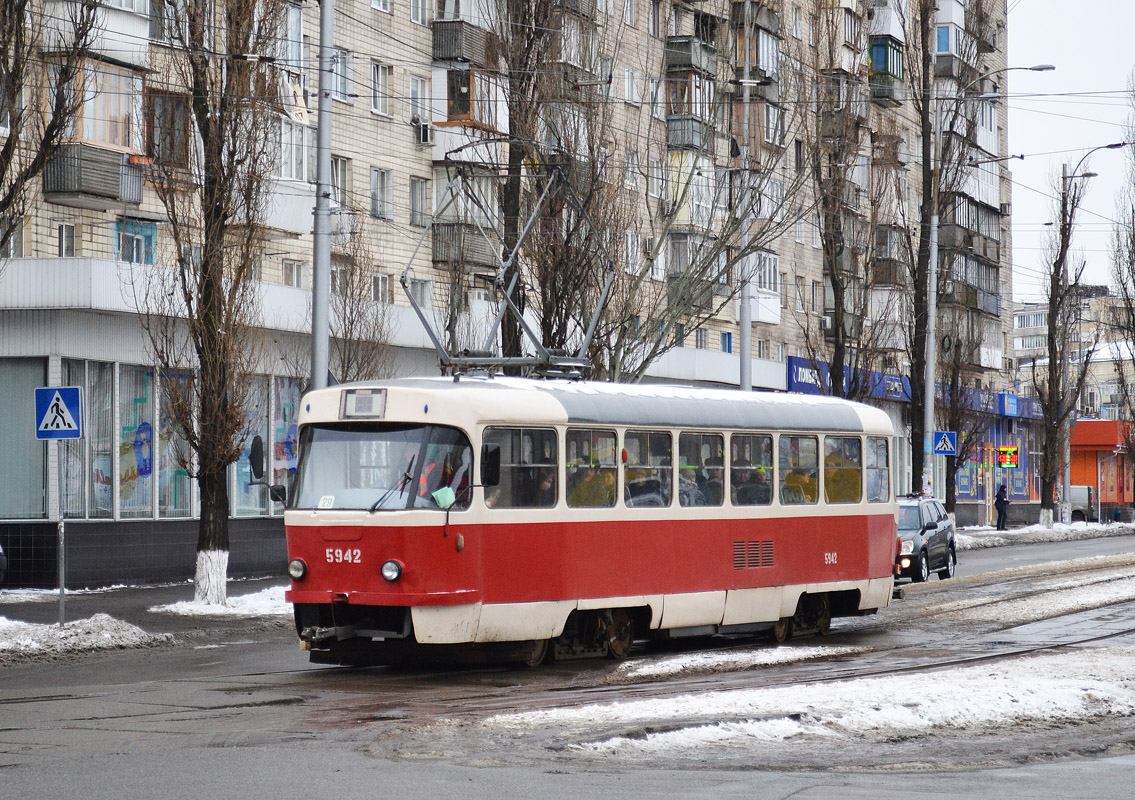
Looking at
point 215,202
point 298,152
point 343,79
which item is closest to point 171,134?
point 215,202

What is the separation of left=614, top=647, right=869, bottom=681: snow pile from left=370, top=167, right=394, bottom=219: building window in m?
20.6

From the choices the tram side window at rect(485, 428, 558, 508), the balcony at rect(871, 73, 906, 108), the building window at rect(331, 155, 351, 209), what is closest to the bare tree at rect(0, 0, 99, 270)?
the tram side window at rect(485, 428, 558, 508)

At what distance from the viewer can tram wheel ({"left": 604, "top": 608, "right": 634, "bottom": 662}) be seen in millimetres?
16516

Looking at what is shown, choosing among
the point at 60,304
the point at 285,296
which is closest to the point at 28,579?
the point at 60,304

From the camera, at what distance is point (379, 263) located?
119 feet

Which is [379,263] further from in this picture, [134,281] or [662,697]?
[662,697]

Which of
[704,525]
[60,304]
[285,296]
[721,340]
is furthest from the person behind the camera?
[721,340]

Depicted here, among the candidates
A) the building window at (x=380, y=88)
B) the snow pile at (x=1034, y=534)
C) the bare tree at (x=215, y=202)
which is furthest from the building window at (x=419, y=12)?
the snow pile at (x=1034, y=534)

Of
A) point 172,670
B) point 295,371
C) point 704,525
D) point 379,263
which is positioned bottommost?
point 172,670

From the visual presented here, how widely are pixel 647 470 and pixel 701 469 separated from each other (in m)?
0.94

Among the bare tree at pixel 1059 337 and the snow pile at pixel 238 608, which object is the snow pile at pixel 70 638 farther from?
the bare tree at pixel 1059 337

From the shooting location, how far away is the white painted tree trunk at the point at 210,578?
22656 mm

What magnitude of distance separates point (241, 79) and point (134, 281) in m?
5.31

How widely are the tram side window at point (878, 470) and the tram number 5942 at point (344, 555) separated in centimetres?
759
